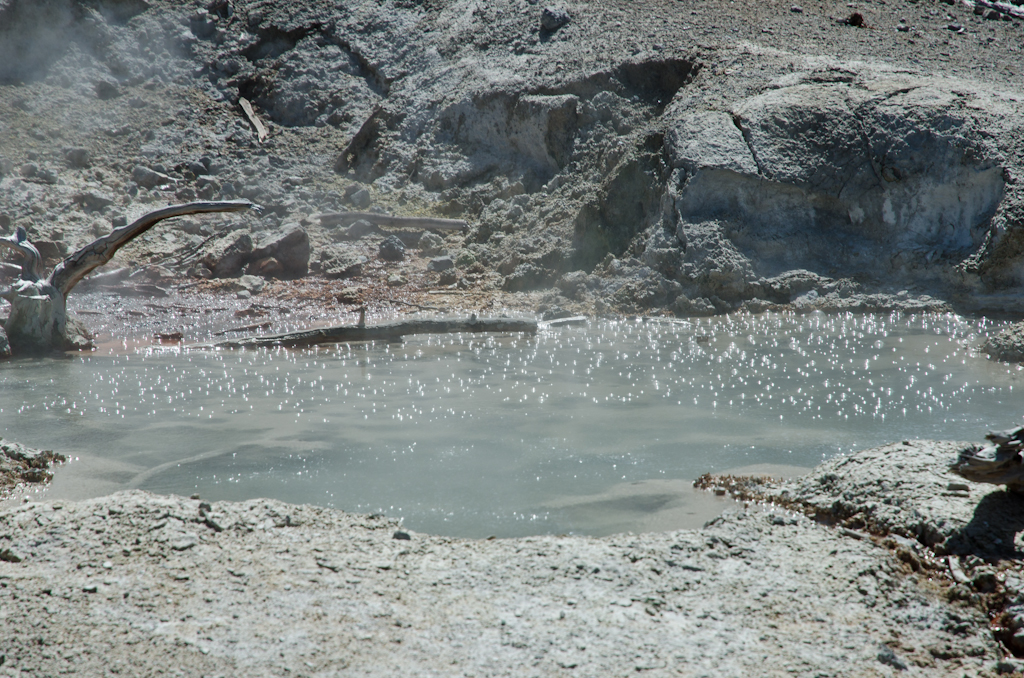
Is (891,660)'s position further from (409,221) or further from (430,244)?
(409,221)

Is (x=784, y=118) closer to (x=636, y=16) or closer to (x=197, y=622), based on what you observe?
(x=636, y=16)

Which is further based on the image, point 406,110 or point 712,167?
point 406,110

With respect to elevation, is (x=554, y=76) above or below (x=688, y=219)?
above

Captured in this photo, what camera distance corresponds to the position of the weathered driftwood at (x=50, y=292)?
23.5 ft

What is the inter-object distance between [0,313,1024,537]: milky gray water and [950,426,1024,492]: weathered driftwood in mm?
1128

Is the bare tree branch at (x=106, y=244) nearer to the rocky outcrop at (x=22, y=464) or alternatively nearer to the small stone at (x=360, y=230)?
the rocky outcrop at (x=22, y=464)

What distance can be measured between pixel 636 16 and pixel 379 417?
12.4 metres

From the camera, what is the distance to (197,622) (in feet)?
7.07

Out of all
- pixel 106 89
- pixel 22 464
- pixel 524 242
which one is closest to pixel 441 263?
pixel 524 242

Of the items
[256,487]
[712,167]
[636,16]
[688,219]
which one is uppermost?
[636,16]

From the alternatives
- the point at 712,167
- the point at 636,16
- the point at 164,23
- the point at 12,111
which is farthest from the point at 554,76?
the point at 12,111

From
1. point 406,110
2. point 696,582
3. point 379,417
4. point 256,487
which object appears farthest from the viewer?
point 406,110

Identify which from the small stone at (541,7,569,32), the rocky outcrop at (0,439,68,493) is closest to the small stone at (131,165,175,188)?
the small stone at (541,7,569,32)

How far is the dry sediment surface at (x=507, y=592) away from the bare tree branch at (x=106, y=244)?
5504mm
